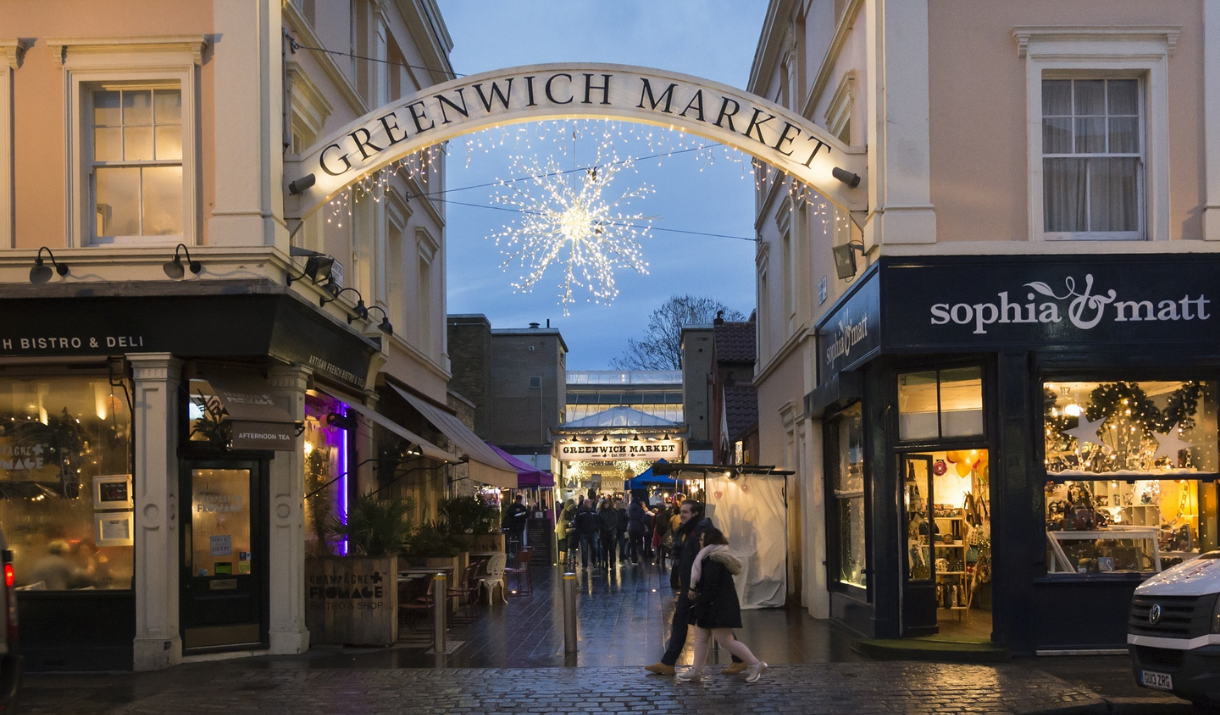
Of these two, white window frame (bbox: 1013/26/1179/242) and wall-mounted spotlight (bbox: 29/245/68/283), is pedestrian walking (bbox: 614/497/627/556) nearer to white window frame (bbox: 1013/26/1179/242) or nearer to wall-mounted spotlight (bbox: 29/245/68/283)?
white window frame (bbox: 1013/26/1179/242)

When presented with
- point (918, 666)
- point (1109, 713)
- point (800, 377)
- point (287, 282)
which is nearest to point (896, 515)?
point (918, 666)

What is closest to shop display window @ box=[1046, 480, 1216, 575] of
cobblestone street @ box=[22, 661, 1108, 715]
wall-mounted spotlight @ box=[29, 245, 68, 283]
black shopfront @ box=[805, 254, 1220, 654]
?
black shopfront @ box=[805, 254, 1220, 654]

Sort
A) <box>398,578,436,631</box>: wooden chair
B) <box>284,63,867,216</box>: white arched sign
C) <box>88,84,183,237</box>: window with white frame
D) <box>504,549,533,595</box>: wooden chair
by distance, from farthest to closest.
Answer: <box>504,549,533,595</box>: wooden chair → <box>398,578,436,631</box>: wooden chair → <box>88,84,183,237</box>: window with white frame → <box>284,63,867,216</box>: white arched sign

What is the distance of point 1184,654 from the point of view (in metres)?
9.04

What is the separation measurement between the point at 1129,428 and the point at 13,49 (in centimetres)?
1365

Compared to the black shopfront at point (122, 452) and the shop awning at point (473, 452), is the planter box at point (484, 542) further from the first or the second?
the black shopfront at point (122, 452)

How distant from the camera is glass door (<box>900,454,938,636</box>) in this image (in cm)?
1420

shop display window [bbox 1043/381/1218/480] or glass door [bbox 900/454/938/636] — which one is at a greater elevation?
shop display window [bbox 1043/381/1218/480]

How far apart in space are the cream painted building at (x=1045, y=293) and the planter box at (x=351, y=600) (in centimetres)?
591

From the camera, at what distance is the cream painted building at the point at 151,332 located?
1363 centimetres

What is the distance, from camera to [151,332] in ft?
45.2

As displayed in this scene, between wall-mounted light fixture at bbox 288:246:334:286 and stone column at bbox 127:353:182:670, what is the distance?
1994 millimetres

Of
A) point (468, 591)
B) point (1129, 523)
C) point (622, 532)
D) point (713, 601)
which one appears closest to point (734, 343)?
point (622, 532)

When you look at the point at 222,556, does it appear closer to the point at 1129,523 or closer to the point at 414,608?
the point at 414,608
